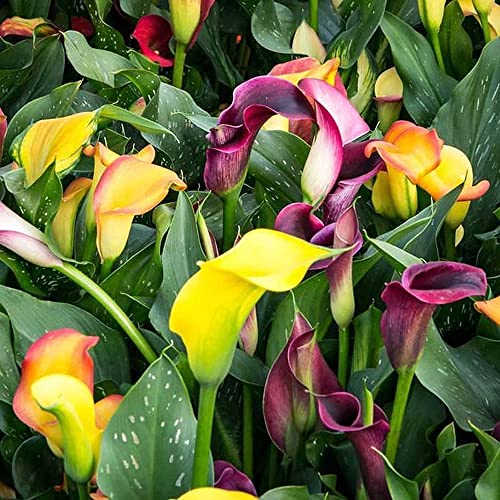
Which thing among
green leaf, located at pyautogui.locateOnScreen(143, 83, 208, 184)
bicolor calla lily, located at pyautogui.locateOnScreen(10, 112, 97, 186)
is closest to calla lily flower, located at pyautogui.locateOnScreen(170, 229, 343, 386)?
bicolor calla lily, located at pyautogui.locateOnScreen(10, 112, 97, 186)

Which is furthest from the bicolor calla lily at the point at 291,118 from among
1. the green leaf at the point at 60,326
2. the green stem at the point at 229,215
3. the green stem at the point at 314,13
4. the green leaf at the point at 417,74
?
the green stem at the point at 314,13

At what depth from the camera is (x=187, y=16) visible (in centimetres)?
81

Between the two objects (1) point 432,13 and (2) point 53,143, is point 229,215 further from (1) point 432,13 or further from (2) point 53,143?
(1) point 432,13

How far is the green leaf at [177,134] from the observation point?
2.37 feet

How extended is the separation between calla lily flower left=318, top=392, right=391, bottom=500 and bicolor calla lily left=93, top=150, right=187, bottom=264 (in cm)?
17

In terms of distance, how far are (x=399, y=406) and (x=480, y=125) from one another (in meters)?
0.32

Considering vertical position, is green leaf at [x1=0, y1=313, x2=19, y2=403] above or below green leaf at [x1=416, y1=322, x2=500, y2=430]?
below

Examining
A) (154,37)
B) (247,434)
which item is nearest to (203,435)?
(247,434)

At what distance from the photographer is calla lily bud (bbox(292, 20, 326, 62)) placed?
2.93 feet

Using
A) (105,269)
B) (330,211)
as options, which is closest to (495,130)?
(330,211)

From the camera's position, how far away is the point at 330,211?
56cm

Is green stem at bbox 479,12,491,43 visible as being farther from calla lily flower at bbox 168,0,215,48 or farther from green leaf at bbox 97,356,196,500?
green leaf at bbox 97,356,196,500

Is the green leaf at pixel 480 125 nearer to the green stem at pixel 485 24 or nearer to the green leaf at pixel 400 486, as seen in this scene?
the green stem at pixel 485 24

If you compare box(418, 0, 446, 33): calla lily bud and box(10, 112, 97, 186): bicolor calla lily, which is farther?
box(418, 0, 446, 33): calla lily bud
